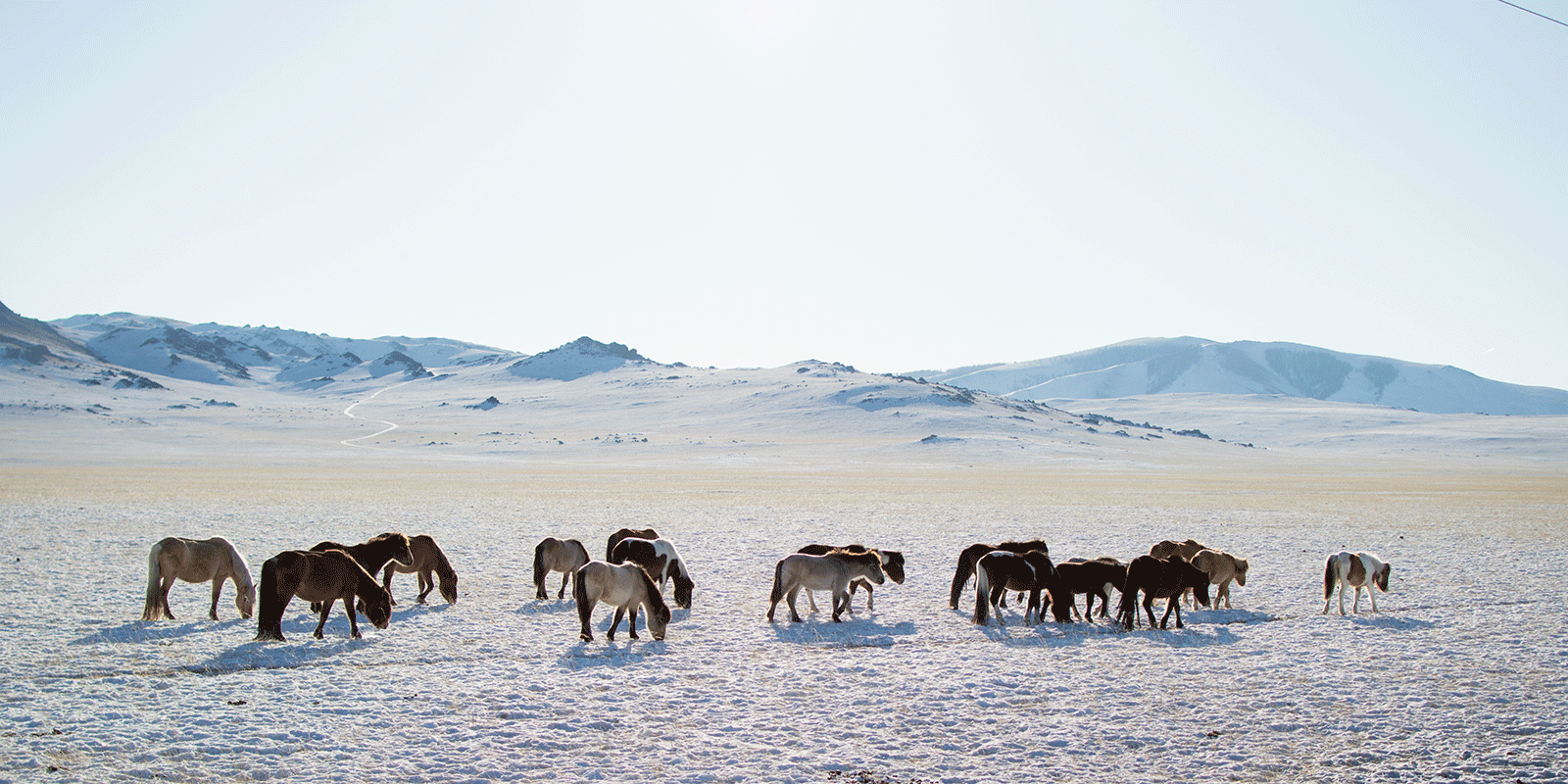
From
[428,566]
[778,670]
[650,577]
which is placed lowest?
[778,670]

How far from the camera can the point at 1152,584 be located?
11930 mm

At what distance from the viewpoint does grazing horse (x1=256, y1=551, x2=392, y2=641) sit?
1041cm

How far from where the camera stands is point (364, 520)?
2414 cm

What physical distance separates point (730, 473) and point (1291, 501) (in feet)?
101

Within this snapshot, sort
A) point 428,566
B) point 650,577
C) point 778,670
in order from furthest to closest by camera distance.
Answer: point 428,566
point 650,577
point 778,670

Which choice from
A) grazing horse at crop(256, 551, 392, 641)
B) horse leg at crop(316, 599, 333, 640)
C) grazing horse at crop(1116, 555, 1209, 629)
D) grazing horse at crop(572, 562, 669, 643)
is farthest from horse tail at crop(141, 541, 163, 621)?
grazing horse at crop(1116, 555, 1209, 629)

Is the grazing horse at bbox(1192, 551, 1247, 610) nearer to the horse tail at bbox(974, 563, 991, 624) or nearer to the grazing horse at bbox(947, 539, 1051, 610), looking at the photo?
the grazing horse at bbox(947, 539, 1051, 610)

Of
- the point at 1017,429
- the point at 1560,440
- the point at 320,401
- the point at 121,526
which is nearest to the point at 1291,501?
the point at 121,526

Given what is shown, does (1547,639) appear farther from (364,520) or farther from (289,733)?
(364,520)

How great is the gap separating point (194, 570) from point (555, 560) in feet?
15.7

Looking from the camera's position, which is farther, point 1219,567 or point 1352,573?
point 1219,567

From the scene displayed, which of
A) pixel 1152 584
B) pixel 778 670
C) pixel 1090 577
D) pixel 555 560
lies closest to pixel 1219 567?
pixel 1152 584

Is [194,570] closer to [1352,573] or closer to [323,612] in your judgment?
[323,612]

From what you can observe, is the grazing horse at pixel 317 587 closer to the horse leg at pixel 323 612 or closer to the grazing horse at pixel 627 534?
the horse leg at pixel 323 612
